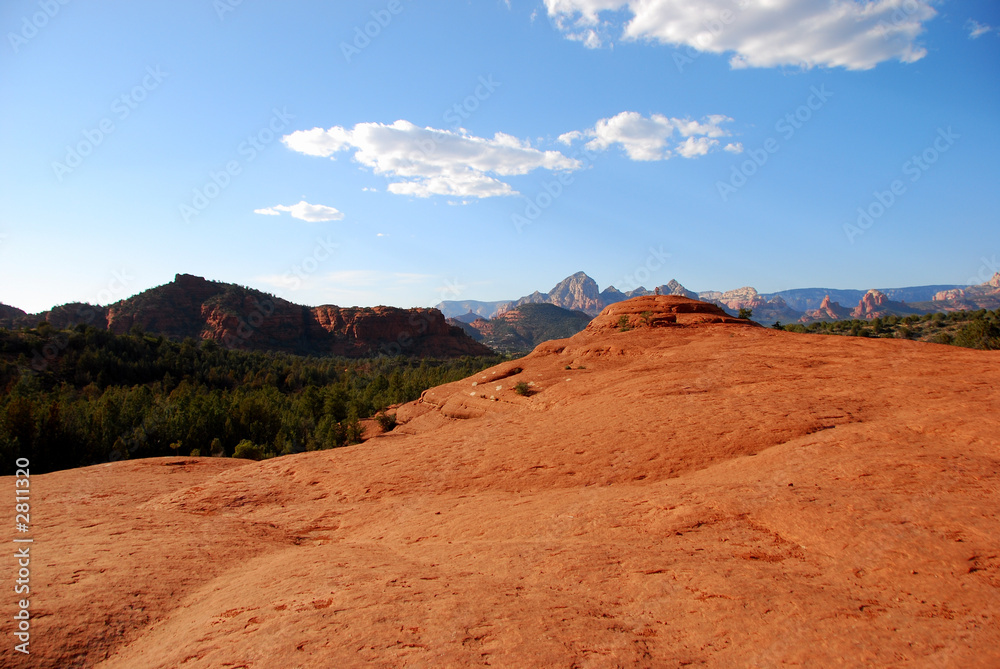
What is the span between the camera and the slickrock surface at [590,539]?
530 centimetres

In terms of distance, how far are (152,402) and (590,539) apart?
5001cm

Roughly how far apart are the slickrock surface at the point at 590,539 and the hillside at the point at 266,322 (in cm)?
10858

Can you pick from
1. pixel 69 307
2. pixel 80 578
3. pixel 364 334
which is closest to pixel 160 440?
pixel 80 578

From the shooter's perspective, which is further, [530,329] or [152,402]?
[530,329]

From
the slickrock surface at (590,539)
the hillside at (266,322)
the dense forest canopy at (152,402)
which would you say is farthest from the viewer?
the hillside at (266,322)

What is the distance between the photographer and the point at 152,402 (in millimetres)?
45406

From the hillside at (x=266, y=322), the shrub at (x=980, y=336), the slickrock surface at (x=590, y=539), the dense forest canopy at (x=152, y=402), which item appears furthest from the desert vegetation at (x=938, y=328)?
the hillside at (x=266, y=322)

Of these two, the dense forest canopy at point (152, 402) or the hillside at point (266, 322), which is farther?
the hillside at point (266, 322)

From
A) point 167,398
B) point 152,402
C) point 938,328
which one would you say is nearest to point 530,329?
point 167,398

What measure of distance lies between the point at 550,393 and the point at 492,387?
374cm

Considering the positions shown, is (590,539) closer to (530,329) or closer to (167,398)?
(167,398)

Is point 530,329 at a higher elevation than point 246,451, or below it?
higher

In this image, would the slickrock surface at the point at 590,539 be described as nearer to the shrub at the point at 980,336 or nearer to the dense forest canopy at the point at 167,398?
the dense forest canopy at the point at 167,398

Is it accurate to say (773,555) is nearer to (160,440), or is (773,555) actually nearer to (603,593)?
(603,593)
